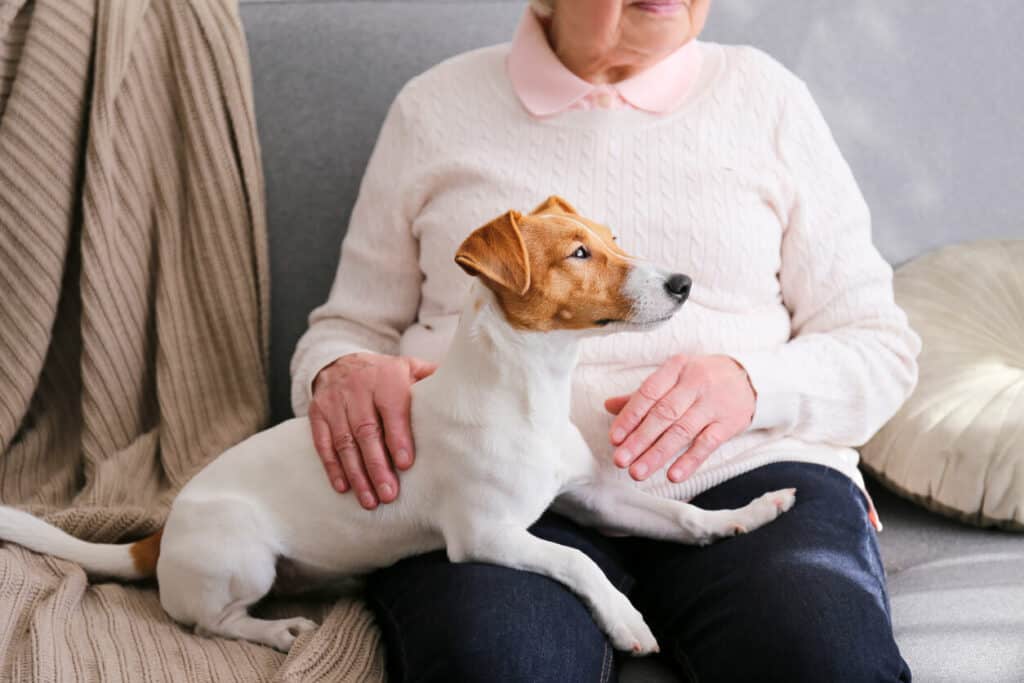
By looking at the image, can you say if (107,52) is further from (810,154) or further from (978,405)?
(978,405)

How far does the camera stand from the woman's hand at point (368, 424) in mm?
1060

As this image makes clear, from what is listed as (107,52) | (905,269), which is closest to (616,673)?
(905,269)

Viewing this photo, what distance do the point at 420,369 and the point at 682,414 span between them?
0.31 meters

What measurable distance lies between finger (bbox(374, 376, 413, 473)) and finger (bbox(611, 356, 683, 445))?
0.22 m

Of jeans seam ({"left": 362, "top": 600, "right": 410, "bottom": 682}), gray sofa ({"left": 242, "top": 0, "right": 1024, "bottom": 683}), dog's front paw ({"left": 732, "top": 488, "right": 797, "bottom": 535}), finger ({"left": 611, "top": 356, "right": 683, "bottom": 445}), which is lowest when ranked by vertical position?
jeans seam ({"left": 362, "top": 600, "right": 410, "bottom": 682})

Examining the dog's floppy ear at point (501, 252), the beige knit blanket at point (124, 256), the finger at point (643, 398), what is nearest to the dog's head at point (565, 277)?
the dog's floppy ear at point (501, 252)

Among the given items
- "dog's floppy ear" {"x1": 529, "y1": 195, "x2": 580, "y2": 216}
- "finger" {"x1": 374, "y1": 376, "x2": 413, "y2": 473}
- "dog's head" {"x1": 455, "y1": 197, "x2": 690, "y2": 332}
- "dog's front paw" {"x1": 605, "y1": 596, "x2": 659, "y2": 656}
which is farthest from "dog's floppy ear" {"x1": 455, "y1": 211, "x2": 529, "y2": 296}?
"dog's front paw" {"x1": 605, "y1": 596, "x2": 659, "y2": 656}

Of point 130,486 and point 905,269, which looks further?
point 905,269

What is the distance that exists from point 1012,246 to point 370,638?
1090 mm

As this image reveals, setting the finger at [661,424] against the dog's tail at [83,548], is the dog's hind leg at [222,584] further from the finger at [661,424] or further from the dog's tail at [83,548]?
the finger at [661,424]

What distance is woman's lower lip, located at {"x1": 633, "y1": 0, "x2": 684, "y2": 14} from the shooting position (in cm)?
121

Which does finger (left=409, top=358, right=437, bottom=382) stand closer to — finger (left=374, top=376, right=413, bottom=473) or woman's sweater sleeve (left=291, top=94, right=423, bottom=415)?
finger (left=374, top=376, right=413, bottom=473)

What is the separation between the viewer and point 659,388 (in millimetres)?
1104

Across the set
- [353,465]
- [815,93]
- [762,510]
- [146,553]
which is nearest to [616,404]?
[762,510]
